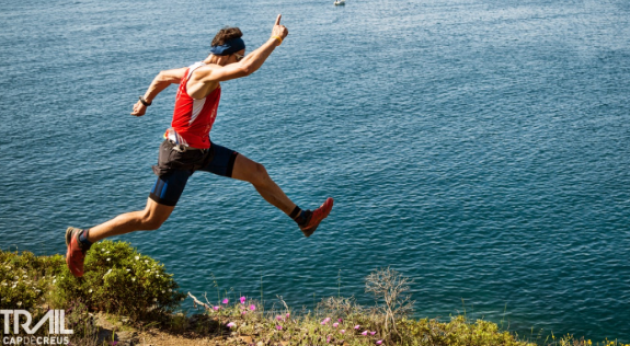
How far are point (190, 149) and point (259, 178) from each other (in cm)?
106

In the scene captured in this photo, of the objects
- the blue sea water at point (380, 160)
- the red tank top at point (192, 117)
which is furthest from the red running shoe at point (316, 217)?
the blue sea water at point (380, 160)

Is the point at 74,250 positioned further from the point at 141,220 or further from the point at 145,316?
the point at 145,316

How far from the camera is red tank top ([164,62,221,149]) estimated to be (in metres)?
8.64

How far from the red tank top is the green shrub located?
5.00 metres

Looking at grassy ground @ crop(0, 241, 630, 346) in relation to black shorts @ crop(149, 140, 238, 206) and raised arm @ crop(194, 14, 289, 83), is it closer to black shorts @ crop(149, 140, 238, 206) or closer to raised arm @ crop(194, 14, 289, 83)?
black shorts @ crop(149, 140, 238, 206)

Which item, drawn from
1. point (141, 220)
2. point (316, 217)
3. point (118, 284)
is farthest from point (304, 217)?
point (118, 284)

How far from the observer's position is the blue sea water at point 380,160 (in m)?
30.5

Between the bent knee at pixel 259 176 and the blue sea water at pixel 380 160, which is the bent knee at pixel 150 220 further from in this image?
the blue sea water at pixel 380 160

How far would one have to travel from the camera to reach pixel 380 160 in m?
45.1

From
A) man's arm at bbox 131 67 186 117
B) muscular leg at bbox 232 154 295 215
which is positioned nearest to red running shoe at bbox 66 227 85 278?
man's arm at bbox 131 67 186 117

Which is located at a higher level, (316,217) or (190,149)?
(190,149)

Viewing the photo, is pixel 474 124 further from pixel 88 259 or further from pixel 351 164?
pixel 88 259

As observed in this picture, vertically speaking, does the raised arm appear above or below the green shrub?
above

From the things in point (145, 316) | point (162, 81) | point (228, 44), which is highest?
point (228, 44)
